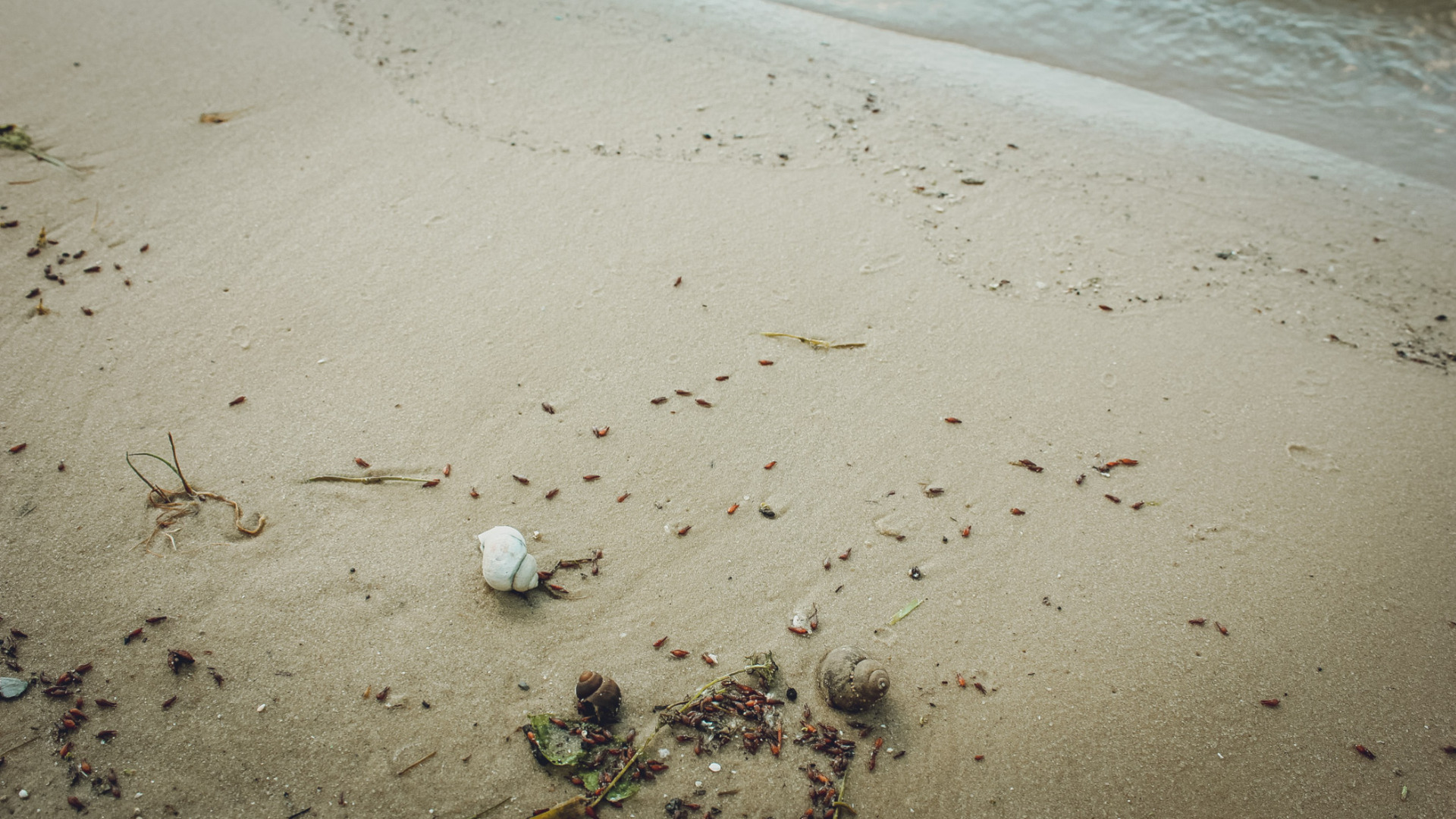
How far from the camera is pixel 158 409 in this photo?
2.72 m

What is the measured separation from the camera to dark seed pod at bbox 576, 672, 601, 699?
6.64 feet

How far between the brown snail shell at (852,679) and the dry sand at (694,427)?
0.23 ft

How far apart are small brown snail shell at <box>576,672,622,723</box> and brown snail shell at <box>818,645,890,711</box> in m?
0.64

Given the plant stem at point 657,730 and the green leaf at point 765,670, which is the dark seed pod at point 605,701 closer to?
the plant stem at point 657,730

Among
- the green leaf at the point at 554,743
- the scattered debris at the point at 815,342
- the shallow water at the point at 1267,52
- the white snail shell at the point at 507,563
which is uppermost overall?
the shallow water at the point at 1267,52

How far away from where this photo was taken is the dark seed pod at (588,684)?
2.03 metres

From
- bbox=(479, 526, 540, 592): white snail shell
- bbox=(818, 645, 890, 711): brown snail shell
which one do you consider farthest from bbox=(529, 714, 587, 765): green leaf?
bbox=(818, 645, 890, 711): brown snail shell

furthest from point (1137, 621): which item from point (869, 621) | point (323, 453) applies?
point (323, 453)

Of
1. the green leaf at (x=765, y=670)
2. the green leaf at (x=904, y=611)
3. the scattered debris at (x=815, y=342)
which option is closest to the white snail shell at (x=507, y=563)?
the green leaf at (x=765, y=670)

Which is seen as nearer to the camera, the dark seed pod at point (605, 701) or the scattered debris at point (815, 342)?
the dark seed pod at point (605, 701)

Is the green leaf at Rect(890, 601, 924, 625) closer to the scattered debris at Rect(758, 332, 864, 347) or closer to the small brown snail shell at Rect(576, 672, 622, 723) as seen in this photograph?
the small brown snail shell at Rect(576, 672, 622, 723)

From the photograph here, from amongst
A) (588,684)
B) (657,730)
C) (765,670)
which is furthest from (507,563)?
(765,670)

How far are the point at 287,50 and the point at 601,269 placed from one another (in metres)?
3.06

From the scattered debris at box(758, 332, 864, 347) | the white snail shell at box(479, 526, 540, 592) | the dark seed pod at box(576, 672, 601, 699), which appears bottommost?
the dark seed pod at box(576, 672, 601, 699)
